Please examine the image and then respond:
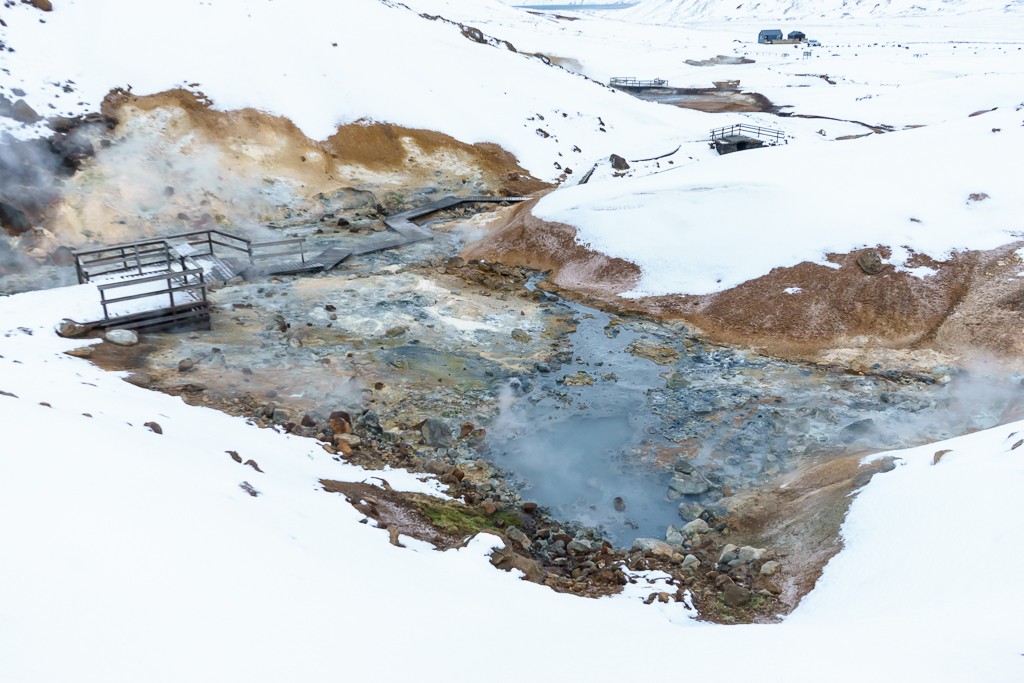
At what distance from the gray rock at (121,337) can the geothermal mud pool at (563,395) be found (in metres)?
0.55

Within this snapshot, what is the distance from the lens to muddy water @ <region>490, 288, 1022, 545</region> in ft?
41.0

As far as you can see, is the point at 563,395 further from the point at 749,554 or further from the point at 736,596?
the point at 736,596

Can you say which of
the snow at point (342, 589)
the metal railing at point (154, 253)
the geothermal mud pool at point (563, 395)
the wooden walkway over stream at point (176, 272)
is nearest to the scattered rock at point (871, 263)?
the geothermal mud pool at point (563, 395)

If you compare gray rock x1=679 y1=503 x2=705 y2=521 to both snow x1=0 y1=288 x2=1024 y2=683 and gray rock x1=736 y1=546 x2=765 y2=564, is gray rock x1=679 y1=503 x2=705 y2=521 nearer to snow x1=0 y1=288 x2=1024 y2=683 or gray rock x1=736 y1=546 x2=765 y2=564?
gray rock x1=736 y1=546 x2=765 y2=564

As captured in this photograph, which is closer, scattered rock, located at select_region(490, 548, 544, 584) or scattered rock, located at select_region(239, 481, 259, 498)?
scattered rock, located at select_region(239, 481, 259, 498)

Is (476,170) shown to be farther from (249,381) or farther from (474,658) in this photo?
(474,658)

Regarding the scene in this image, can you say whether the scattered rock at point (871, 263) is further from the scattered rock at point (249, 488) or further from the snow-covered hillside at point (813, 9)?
the snow-covered hillside at point (813, 9)

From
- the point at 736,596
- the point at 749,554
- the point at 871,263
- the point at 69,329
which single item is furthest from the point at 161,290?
the point at 871,263

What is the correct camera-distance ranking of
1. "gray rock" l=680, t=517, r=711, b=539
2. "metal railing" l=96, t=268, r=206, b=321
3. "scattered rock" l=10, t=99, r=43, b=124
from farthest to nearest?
1. "scattered rock" l=10, t=99, r=43, b=124
2. "metal railing" l=96, t=268, r=206, b=321
3. "gray rock" l=680, t=517, r=711, b=539

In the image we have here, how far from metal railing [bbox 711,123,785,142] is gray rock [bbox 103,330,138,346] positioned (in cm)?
3144

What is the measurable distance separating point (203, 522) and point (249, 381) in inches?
306

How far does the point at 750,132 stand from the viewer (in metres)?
39.4

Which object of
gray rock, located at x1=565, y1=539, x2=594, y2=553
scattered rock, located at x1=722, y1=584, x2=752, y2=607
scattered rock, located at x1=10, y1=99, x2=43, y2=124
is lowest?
gray rock, located at x1=565, y1=539, x2=594, y2=553

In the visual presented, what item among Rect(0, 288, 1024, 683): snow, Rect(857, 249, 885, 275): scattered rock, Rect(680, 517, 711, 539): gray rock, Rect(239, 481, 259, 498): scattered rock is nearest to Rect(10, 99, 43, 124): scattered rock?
Rect(0, 288, 1024, 683): snow
